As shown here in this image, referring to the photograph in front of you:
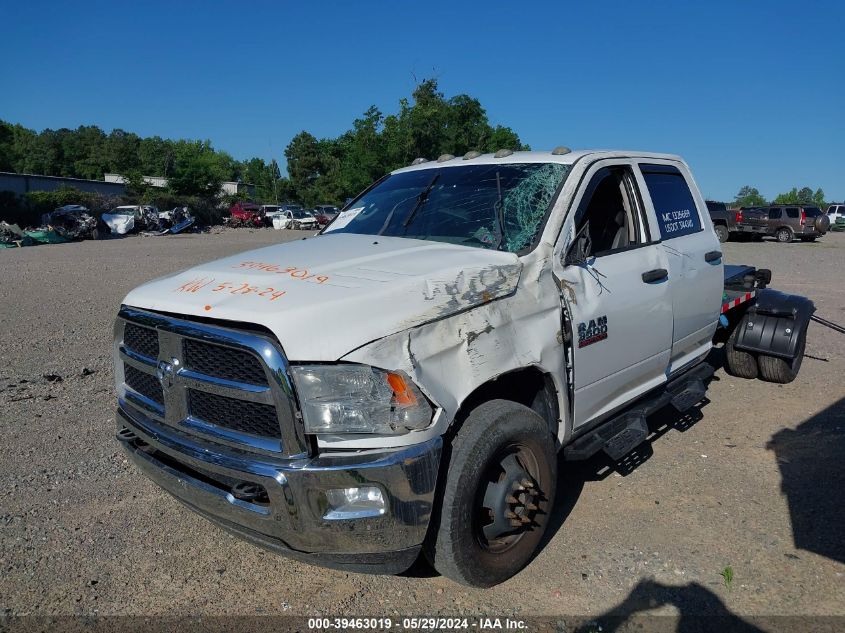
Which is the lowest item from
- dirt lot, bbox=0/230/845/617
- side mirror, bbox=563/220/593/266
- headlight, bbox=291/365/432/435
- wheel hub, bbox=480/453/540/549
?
dirt lot, bbox=0/230/845/617

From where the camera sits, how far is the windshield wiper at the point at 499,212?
345 centimetres

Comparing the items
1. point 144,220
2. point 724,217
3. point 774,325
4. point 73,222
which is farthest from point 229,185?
point 774,325

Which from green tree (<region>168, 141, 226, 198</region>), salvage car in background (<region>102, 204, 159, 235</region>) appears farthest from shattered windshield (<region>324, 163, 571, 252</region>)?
green tree (<region>168, 141, 226, 198</region>)

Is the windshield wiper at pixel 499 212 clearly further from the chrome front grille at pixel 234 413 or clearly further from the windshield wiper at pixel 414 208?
the chrome front grille at pixel 234 413

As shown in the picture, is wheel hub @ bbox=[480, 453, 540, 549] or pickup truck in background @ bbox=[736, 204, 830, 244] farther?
pickup truck in background @ bbox=[736, 204, 830, 244]

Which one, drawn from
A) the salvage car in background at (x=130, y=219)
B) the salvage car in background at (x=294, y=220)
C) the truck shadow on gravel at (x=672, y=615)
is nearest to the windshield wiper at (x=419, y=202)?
the truck shadow on gravel at (x=672, y=615)

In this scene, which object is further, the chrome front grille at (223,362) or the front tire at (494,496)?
the front tire at (494,496)

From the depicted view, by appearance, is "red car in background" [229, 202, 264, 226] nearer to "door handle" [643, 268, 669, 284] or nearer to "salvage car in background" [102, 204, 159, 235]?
"salvage car in background" [102, 204, 159, 235]

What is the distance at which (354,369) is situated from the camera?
2430 millimetres

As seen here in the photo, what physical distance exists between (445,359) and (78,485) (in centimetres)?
284

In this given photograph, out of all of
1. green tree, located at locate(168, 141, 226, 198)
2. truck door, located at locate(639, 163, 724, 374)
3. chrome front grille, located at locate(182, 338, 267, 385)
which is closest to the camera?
chrome front grille, located at locate(182, 338, 267, 385)

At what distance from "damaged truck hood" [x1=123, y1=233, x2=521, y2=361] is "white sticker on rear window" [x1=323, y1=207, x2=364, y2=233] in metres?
0.91

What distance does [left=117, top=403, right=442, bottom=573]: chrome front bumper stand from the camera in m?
2.41

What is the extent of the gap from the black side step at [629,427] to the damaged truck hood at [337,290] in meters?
1.11
